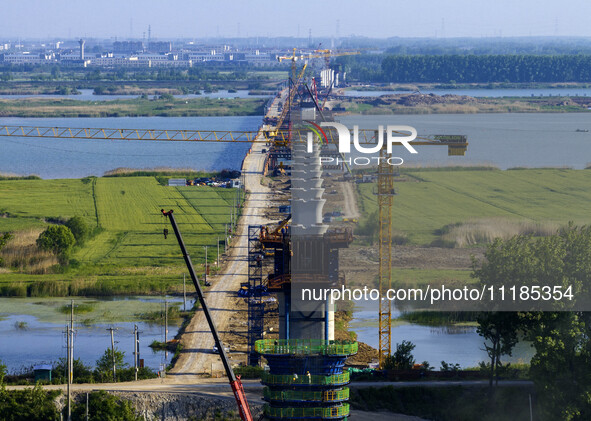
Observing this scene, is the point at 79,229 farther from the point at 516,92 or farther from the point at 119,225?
the point at 516,92

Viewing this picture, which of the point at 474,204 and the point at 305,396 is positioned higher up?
the point at 474,204

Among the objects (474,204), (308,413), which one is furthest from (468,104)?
(308,413)

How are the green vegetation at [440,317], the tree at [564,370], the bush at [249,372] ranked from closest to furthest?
the tree at [564,370] < the bush at [249,372] < the green vegetation at [440,317]

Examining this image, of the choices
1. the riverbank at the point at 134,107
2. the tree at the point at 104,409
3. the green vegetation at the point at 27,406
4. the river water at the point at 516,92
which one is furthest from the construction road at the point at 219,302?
the river water at the point at 516,92

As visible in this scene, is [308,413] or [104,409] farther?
[104,409]

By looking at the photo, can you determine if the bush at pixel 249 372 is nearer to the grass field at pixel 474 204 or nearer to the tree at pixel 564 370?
the grass field at pixel 474 204

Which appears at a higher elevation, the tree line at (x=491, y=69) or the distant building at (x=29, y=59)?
the tree line at (x=491, y=69)

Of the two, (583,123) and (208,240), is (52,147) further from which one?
(208,240)
